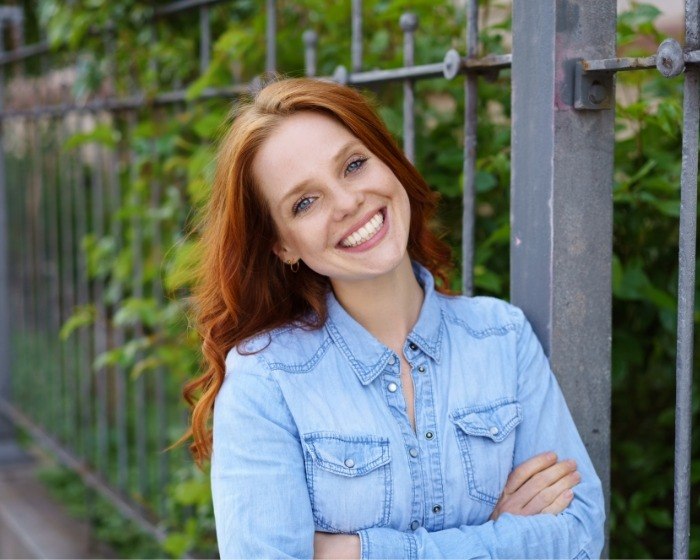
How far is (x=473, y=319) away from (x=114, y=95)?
2432 mm

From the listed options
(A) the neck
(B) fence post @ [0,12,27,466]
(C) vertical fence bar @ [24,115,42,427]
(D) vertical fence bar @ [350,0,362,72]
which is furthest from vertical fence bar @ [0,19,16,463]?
(A) the neck

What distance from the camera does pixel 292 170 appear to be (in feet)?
5.71

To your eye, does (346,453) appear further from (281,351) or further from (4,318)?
(4,318)

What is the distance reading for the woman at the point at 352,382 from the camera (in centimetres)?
168

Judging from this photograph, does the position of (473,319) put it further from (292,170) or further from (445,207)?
(445,207)

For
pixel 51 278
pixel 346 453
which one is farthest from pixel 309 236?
pixel 51 278

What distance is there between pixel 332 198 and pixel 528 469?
1.95 feet

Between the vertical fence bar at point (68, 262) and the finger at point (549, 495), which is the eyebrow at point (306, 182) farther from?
the vertical fence bar at point (68, 262)

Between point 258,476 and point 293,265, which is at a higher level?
point 293,265

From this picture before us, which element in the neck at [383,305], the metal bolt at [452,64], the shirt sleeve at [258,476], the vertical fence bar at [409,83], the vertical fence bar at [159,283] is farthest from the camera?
the vertical fence bar at [159,283]

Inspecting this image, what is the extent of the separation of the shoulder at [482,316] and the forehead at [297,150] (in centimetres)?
39

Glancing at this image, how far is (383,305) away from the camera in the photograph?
1.87m

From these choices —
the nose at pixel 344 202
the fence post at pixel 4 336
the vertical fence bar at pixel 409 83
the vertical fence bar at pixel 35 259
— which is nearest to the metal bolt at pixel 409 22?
the vertical fence bar at pixel 409 83

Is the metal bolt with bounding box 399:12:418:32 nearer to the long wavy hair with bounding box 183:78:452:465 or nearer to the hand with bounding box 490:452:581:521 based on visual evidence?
the long wavy hair with bounding box 183:78:452:465
